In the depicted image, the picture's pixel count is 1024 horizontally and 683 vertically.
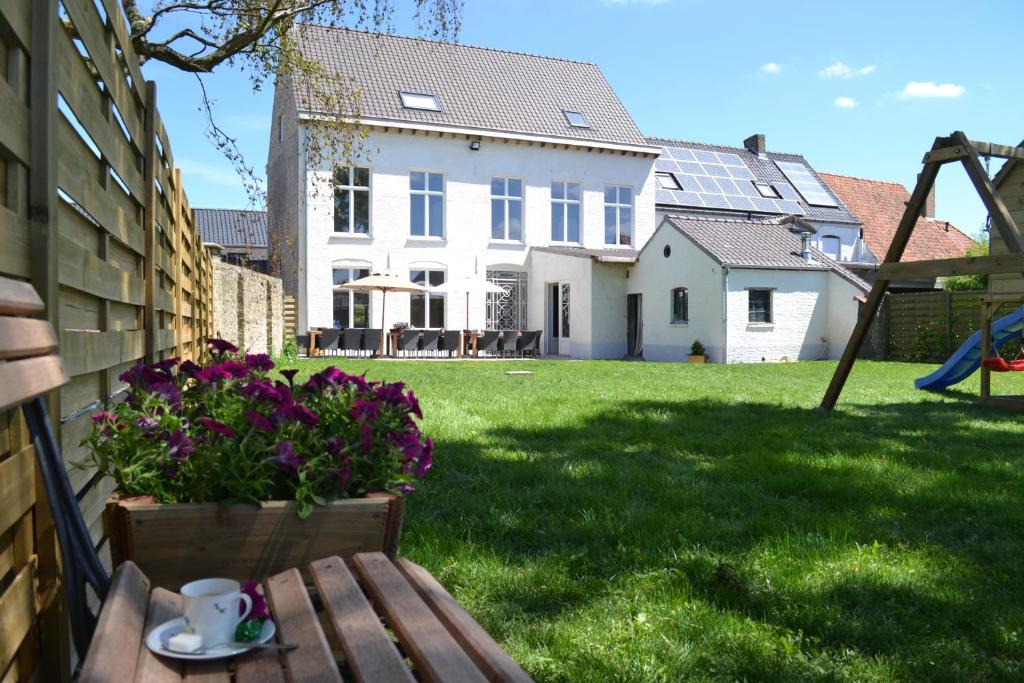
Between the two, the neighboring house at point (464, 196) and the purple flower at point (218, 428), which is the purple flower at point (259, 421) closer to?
the purple flower at point (218, 428)

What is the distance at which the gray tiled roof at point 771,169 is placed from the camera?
2855 cm

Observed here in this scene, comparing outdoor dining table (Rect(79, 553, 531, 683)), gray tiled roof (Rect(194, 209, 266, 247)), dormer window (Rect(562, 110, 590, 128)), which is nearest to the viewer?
outdoor dining table (Rect(79, 553, 531, 683))

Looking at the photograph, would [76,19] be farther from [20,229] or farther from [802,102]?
[802,102]

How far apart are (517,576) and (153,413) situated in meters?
1.60

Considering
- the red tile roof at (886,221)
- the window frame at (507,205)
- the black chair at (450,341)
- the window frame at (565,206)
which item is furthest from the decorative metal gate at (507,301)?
the red tile roof at (886,221)

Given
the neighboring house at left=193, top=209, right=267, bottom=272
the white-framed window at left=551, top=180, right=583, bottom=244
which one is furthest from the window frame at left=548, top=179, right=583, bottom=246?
the neighboring house at left=193, top=209, right=267, bottom=272

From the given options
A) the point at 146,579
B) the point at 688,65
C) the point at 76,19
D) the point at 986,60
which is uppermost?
the point at 688,65

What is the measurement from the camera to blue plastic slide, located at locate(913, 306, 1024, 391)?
11.6m

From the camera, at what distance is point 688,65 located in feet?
49.9

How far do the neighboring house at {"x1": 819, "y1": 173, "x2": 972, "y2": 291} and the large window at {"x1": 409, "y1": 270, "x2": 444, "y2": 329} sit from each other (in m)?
15.8

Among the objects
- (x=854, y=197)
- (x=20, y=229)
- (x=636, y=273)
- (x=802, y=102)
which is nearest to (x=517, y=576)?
(x=20, y=229)

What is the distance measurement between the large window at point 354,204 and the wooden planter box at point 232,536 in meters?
21.7

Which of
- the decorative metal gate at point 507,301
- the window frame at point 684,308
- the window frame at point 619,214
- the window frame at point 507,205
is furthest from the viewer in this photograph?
the window frame at point 619,214

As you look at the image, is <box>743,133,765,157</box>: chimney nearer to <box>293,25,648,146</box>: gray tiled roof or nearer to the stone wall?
<box>293,25,648,146</box>: gray tiled roof
